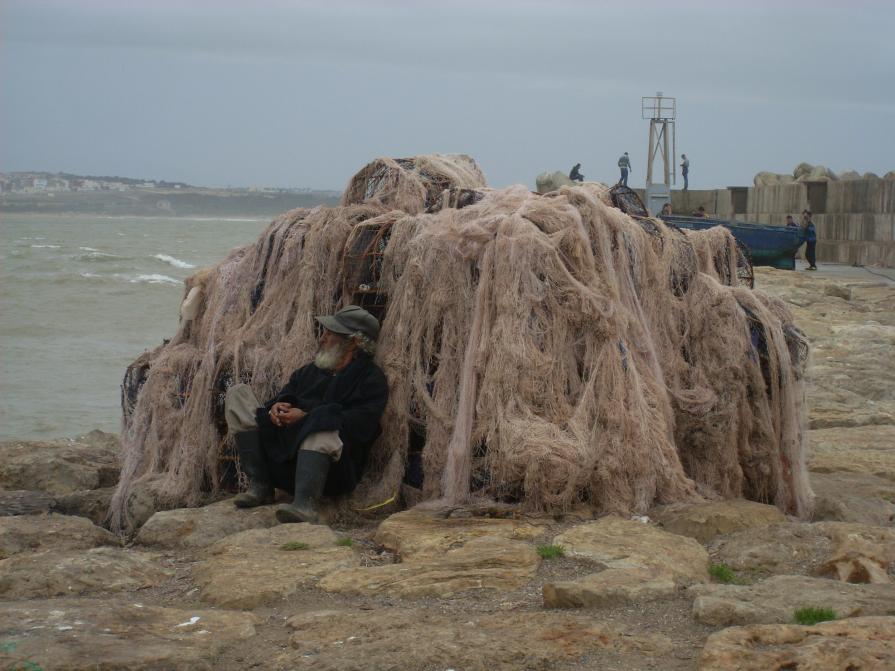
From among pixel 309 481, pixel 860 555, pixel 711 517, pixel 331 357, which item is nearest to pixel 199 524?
pixel 309 481

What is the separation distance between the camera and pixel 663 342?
281 inches

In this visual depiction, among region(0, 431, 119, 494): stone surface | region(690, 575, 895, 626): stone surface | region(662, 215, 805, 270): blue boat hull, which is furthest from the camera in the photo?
region(662, 215, 805, 270): blue boat hull

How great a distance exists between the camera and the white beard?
6953mm

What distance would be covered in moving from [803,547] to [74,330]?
76.2ft

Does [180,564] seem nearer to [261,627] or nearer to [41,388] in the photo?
[261,627]

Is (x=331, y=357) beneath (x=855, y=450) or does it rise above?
above

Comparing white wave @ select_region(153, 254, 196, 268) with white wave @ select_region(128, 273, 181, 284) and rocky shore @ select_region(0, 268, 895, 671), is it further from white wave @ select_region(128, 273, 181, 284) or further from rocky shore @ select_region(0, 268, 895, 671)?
rocky shore @ select_region(0, 268, 895, 671)

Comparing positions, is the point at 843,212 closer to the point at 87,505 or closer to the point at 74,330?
the point at 74,330

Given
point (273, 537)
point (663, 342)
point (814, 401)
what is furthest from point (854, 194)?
point (273, 537)

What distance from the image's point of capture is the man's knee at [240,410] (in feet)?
22.3

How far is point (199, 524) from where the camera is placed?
638 centimetres

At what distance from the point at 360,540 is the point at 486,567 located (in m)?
1.08

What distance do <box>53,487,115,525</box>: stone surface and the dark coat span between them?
153 cm

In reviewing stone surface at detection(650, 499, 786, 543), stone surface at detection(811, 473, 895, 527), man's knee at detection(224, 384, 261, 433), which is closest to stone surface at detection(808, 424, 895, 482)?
stone surface at detection(811, 473, 895, 527)
